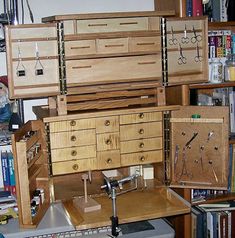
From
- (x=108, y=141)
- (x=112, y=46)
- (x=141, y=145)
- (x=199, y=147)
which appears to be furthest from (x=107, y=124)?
(x=199, y=147)

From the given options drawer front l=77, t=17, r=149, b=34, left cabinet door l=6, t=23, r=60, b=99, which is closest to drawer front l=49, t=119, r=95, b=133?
left cabinet door l=6, t=23, r=60, b=99

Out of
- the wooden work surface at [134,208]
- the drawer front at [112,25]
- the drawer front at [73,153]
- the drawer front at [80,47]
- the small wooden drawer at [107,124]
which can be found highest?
the drawer front at [112,25]

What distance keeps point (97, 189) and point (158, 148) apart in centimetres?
38

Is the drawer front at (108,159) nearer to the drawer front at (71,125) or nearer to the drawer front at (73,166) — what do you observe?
the drawer front at (73,166)

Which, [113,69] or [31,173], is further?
[113,69]

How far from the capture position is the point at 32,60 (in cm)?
187

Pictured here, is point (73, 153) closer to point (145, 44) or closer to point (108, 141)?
point (108, 141)

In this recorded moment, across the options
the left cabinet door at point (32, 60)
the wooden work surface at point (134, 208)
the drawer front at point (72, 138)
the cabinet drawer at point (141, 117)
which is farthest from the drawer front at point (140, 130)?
the left cabinet door at point (32, 60)

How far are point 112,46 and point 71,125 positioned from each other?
41 centimetres

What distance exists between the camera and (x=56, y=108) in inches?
81.2

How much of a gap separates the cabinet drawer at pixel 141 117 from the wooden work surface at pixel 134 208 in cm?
37

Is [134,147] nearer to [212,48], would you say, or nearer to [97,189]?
[97,189]

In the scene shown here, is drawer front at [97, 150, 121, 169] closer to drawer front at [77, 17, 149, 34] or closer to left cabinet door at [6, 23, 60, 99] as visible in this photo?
left cabinet door at [6, 23, 60, 99]

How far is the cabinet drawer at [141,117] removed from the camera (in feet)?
6.75
